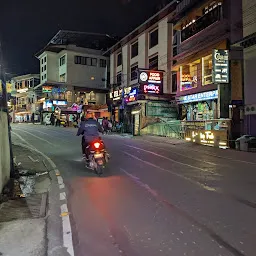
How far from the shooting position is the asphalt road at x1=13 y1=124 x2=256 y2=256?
4746 millimetres

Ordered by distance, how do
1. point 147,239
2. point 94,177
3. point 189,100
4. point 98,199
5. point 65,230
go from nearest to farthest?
1. point 147,239
2. point 65,230
3. point 98,199
4. point 94,177
5. point 189,100

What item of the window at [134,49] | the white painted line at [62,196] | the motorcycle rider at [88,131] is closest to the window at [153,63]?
the window at [134,49]

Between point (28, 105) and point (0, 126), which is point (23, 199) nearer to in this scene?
point (0, 126)

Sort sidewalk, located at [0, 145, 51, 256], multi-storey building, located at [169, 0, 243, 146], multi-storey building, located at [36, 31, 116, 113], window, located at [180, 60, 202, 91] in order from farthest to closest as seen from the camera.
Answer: multi-storey building, located at [36, 31, 116, 113] < window, located at [180, 60, 202, 91] < multi-storey building, located at [169, 0, 243, 146] < sidewalk, located at [0, 145, 51, 256]

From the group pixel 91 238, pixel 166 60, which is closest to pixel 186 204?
pixel 91 238

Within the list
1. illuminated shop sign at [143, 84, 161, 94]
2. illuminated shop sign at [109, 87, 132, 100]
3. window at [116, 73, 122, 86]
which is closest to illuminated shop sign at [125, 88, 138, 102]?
illuminated shop sign at [109, 87, 132, 100]

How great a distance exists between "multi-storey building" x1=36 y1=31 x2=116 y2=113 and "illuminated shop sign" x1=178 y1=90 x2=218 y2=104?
3199 cm

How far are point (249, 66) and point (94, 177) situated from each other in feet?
50.1

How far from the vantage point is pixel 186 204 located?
6.96 metres

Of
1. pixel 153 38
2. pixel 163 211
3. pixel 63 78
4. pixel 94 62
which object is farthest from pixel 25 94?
pixel 163 211

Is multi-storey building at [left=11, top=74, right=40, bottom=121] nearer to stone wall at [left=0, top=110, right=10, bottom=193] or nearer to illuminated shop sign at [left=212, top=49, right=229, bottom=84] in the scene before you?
illuminated shop sign at [left=212, top=49, right=229, bottom=84]

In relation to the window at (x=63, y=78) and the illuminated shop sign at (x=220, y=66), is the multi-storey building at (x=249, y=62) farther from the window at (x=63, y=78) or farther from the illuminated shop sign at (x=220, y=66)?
the window at (x=63, y=78)

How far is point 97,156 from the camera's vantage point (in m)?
10.7

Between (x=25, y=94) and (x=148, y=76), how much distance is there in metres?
49.7
